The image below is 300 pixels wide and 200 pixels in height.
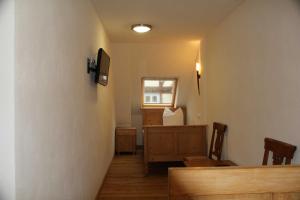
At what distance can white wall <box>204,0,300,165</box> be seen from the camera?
6.64ft

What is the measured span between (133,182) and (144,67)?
2612mm

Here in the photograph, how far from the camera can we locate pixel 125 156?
18.8 ft

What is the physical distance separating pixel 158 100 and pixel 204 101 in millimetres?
2133

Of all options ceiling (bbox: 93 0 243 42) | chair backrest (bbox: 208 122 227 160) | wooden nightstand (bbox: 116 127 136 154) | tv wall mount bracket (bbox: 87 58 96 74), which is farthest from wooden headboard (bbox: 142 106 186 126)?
tv wall mount bracket (bbox: 87 58 96 74)

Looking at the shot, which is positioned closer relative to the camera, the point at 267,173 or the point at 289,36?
the point at 267,173

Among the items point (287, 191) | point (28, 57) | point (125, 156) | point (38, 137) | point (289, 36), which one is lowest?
point (125, 156)

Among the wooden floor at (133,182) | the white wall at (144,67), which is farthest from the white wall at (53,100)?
the white wall at (144,67)

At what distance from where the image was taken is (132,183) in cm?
396

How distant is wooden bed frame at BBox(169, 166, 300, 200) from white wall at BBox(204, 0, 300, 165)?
64 centimetres

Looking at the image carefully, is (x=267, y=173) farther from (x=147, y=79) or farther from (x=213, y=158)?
(x=147, y=79)

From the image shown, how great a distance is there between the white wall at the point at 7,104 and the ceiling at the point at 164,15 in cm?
194

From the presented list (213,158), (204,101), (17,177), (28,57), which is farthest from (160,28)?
(17,177)

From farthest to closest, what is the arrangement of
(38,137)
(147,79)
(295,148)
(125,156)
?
(147,79) < (125,156) < (295,148) < (38,137)

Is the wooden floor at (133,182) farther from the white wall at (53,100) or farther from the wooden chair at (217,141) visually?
the white wall at (53,100)
